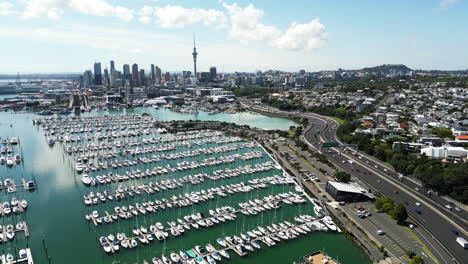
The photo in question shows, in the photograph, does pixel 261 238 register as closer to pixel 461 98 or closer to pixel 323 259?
pixel 323 259

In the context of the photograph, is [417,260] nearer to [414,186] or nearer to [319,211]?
[319,211]

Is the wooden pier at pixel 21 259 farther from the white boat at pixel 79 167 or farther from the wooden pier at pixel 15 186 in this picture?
the white boat at pixel 79 167

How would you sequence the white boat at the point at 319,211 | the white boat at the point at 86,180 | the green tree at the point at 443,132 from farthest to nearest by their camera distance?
the green tree at the point at 443,132 < the white boat at the point at 86,180 < the white boat at the point at 319,211

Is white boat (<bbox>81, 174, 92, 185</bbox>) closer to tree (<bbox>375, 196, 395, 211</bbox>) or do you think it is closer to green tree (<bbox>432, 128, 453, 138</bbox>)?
tree (<bbox>375, 196, 395, 211</bbox>)

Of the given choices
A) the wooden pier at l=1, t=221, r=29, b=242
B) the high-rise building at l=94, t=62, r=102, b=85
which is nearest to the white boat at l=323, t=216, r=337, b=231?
the wooden pier at l=1, t=221, r=29, b=242

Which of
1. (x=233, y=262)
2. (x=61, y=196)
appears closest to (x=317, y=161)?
(x=233, y=262)

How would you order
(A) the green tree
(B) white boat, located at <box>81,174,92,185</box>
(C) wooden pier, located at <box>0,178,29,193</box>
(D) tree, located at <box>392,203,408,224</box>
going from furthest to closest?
(A) the green tree → (B) white boat, located at <box>81,174,92,185</box> → (C) wooden pier, located at <box>0,178,29,193</box> → (D) tree, located at <box>392,203,408,224</box>

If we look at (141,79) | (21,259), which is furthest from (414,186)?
(141,79)

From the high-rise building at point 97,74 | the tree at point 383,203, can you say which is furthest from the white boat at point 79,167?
the high-rise building at point 97,74

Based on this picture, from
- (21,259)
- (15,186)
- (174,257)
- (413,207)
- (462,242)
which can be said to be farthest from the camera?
(15,186)
